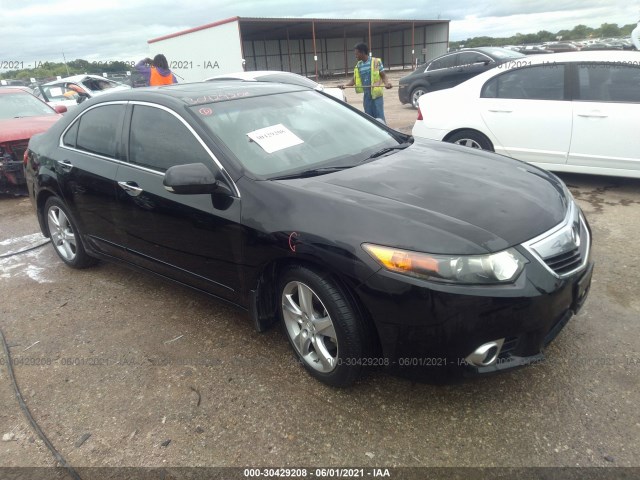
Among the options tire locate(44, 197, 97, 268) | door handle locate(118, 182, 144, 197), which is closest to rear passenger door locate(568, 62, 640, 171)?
door handle locate(118, 182, 144, 197)

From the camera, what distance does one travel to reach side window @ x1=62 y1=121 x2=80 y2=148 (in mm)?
4009

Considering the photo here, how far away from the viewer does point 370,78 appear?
8.37 metres

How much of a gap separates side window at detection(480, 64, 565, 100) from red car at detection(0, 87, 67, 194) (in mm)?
6085

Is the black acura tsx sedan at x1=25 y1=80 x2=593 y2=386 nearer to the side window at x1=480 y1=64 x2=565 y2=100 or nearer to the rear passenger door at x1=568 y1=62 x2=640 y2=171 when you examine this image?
the rear passenger door at x1=568 y1=62 x2=640 y2=171

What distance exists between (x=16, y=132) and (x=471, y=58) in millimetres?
10132

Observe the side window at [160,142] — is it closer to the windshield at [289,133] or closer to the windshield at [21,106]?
the windshield at [289,133]

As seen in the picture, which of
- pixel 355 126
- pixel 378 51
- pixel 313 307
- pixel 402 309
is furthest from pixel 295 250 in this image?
pixel 378 51

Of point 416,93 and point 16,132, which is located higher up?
point 16,132

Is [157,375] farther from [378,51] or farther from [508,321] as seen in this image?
[378,51]

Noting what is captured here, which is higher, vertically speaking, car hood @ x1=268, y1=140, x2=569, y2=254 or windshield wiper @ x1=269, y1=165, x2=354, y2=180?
windshield wiper @ x1=269, y1=165, x2=354, y2=180

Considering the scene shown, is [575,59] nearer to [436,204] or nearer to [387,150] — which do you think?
[387,150]

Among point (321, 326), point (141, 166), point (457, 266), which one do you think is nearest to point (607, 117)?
point (457, 266)

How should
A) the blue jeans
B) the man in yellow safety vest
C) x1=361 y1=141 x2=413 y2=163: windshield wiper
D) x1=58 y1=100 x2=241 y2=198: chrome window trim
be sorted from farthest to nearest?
the blue jeans, the man in yellow safety vest, x1=361 y1=141 x2=413 y2=163: windshield wiper, x1=58 y1=100 x2=241 y2=198: chrome window trim

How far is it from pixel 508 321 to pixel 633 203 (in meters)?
3.68
